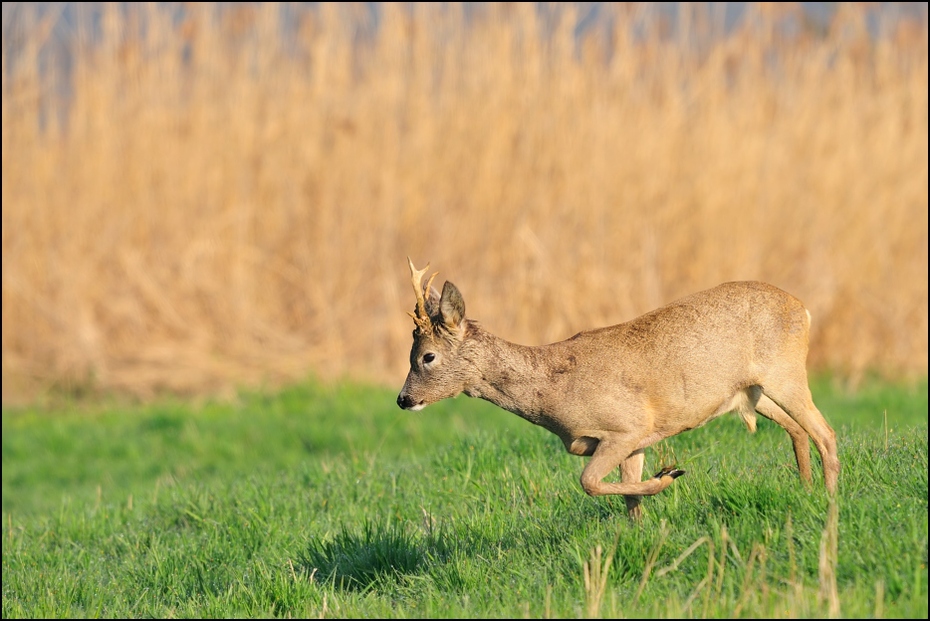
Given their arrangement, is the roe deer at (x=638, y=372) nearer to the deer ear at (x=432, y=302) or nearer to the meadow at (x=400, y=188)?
the deer ear at (x=432, y=302)

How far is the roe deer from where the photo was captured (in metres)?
5.45

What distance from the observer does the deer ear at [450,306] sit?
18.1 feet

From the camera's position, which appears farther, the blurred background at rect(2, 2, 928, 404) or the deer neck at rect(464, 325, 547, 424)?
the blurred background at rect(2, 2, 928, 404)

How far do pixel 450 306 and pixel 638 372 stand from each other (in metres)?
0.85

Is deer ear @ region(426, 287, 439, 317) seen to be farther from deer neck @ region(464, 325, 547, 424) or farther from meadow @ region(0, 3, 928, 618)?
meadow @ region(0, 3, 928, 618)

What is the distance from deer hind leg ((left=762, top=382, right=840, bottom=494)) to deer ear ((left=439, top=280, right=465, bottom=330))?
4.45 ft

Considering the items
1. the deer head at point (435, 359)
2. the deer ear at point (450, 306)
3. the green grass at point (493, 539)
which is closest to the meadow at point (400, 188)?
the green grass at point (493, 539)

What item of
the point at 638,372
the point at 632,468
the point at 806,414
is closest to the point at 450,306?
the point at 638,372

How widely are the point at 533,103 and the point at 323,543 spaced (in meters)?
8.66

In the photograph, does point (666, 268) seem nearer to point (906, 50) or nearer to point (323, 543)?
point (906, 50)

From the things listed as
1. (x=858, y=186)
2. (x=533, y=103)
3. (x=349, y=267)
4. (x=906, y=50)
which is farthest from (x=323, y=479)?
(x=906, y=50)

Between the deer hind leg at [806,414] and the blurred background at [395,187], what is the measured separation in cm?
779

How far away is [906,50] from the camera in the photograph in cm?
1499

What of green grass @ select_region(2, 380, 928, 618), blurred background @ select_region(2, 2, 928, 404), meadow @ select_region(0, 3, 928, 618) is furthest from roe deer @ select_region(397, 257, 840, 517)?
blurred background @ select_region(2, 2, 928, 404)
